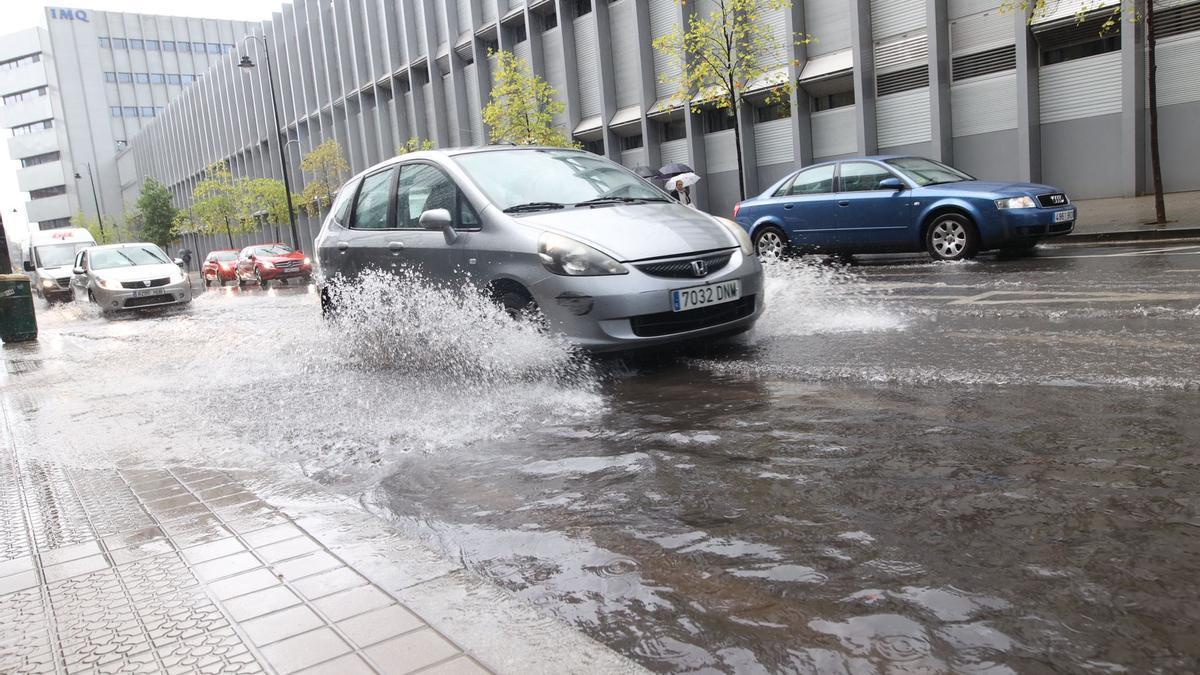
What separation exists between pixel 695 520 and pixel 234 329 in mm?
11222

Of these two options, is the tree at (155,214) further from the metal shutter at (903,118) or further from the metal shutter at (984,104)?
the metal shutter at (984,104)

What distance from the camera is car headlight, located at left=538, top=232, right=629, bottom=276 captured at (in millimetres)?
5617

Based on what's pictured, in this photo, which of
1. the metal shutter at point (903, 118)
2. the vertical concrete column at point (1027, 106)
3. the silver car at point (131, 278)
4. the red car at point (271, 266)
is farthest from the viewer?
the red car at point (271, 266)

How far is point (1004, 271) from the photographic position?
411 inches

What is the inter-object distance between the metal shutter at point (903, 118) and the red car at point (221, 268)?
71.8 ft

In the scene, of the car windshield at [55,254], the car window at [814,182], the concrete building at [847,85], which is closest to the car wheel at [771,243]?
the car window at [814,182]

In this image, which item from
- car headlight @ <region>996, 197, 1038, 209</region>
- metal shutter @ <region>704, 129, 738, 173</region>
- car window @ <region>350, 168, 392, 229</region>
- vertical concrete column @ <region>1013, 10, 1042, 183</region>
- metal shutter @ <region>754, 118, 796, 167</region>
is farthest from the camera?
metal shutter @ <region>704, 129, 738, 173</region>

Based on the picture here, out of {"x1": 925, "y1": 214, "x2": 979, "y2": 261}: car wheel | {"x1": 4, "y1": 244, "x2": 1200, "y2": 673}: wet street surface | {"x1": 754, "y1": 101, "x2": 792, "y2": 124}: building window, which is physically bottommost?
{"x1": 4, "y1": 244, "x2": 1200, "y2": 673}: wet street surface

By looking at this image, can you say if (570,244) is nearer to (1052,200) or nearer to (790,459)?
(790,459)

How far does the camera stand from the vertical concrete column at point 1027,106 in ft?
62.5

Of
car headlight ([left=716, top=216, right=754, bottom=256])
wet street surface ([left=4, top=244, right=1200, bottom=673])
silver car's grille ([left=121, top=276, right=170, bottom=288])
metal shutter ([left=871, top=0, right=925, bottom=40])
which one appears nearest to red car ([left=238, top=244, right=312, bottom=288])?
silver car's grille ([left=121, top=276, right=170, bottom=288])

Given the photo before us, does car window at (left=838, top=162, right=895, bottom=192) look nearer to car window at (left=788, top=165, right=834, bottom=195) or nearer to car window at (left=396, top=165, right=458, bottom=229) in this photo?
car window at (left=788, top=165, right=834, bottom=195)

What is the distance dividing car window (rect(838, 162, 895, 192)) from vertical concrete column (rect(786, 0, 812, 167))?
34.9 ft

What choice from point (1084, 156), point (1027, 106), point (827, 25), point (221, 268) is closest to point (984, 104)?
point (1027, 106)
